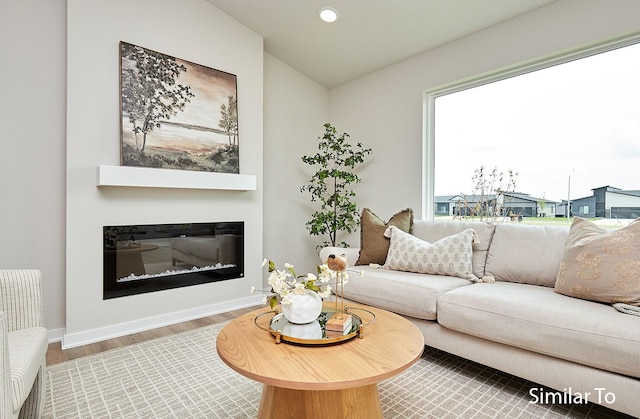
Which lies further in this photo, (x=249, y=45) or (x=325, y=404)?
(x=249, y=45)

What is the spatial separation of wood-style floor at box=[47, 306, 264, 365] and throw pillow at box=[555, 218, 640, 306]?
2.62 metres

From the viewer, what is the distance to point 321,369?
3.91 ft

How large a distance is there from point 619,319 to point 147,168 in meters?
3.13

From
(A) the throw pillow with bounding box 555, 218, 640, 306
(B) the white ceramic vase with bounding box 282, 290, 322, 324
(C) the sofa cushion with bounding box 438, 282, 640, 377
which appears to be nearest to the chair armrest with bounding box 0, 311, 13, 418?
(B) the white ceramic vase with bounding box 282, 290, 322, 324

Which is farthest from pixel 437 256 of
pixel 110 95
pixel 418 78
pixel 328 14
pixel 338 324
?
pixel 110 95

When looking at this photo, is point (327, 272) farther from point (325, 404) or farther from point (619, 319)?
point (619, 319)

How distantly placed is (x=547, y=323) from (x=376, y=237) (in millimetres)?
1478

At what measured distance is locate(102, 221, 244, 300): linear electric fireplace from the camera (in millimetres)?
2736

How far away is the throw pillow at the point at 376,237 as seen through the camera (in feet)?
→ 9.59

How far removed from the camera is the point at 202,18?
3191 millimetres

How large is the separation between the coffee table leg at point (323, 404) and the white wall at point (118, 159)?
78.6 inches

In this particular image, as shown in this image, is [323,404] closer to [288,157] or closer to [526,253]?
[526,253]

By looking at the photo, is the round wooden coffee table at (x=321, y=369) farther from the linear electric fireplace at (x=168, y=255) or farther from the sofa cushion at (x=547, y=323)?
the linear electric fireplace at (x=168, y=255)

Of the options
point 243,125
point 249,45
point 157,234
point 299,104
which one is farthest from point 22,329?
point 299,104
